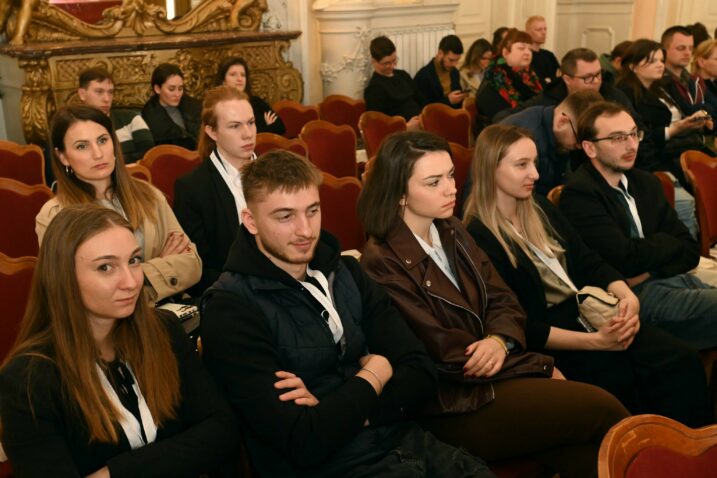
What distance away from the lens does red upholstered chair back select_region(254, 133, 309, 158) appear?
389cm

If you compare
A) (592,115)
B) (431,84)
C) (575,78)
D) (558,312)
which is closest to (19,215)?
(558,312)

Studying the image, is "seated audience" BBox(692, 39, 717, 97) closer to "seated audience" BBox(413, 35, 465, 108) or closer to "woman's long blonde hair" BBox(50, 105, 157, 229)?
"seated audience" BBox(413, 35, 465, 108)

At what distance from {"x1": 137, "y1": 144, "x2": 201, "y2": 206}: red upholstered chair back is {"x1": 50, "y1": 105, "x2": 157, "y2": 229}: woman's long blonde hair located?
35.9 inches

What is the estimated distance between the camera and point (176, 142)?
509cm

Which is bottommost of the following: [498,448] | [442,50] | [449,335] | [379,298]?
[498,448]

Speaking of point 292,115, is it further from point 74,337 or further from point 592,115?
point 74,337

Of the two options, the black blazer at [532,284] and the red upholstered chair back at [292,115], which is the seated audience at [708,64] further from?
the black blazer at [532,284]

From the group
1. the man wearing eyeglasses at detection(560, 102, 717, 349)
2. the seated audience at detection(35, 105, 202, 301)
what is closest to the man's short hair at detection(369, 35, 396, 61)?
the man wearing eyeglasses at detection(560, 102, 717, 349)

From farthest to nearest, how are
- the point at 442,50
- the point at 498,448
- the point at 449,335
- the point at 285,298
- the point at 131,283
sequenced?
the point at 442,50 < the point at 449,335 < the point at 498,448 < the point at 285,298 < the point at 131,283

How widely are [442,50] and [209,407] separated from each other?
571 centimetres

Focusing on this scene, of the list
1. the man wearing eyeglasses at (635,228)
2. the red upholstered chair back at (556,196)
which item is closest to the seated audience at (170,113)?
the red upholstered chair back at (556,196)

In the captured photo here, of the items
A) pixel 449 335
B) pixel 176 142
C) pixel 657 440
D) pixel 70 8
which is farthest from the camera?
pixel 70 8

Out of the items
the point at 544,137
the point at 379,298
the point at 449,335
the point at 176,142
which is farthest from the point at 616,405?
the point at 176,142

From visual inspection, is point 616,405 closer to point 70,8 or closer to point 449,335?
point 449,335
